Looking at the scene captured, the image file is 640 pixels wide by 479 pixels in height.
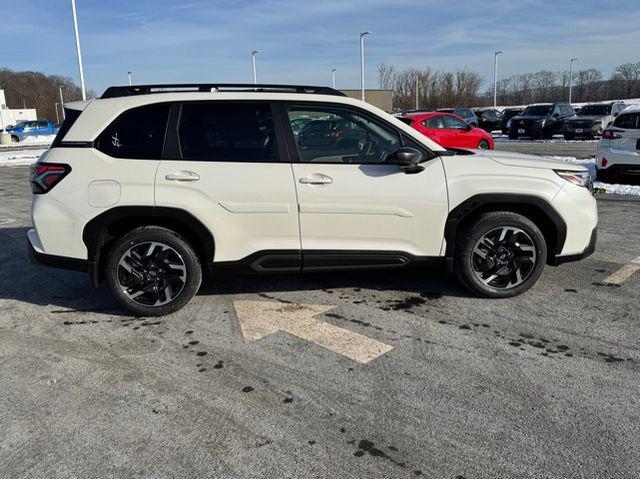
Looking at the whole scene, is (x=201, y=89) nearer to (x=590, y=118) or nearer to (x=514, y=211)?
(x=514, y=211)

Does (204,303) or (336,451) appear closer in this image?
(336,451)

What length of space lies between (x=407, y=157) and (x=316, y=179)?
2.41ft

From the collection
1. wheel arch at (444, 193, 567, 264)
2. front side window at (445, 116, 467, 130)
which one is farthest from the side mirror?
front side window at (445, 116, 467, 130)

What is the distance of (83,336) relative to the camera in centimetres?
412

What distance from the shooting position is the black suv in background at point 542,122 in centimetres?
2727

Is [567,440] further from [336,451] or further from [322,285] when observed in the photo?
[322,285]

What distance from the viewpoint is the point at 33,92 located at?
10444 cm

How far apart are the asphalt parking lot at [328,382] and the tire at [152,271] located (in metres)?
0.18

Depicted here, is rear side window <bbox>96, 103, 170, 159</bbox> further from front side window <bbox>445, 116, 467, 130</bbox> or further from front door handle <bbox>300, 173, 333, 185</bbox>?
front side window <bbox>445, 116, 467, 130</bbox>

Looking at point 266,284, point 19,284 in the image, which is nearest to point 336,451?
point 266,284

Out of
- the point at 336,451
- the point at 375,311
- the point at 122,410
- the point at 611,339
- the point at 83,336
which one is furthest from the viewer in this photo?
the point at 375,311

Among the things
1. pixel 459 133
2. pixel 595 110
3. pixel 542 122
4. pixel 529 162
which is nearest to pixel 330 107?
pixel 529 162

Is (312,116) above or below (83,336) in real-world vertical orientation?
above

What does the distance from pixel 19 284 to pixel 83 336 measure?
1.83 m
